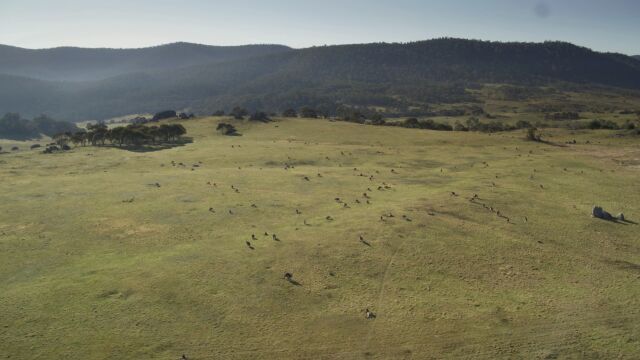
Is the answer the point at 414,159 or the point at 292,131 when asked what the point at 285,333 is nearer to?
the point at 414,159

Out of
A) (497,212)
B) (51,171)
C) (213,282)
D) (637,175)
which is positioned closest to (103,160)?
(51,171)

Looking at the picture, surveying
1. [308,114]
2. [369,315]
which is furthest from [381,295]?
[308,114]

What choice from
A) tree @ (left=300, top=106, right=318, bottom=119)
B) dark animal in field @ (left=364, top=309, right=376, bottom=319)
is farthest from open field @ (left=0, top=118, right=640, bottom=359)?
tree @ (left=300, top=106, right=318, bottom=119)

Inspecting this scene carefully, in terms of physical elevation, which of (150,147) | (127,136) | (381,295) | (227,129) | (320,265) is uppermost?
(227,129)

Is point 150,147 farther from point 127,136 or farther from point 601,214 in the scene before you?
point 601,214

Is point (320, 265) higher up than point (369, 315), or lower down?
higher up

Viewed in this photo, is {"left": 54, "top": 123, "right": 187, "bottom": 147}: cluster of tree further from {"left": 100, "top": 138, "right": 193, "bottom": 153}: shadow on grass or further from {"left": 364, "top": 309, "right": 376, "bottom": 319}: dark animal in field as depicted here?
{"left": 364, "top": 309, "right": 376, "bottom": 319}: dark animal in field

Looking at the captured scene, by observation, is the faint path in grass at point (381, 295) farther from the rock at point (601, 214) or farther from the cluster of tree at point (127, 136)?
the cluster of tree at point (127, 136)

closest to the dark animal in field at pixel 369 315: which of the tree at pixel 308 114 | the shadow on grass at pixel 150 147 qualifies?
the shadow on grass at pixel 150 147
